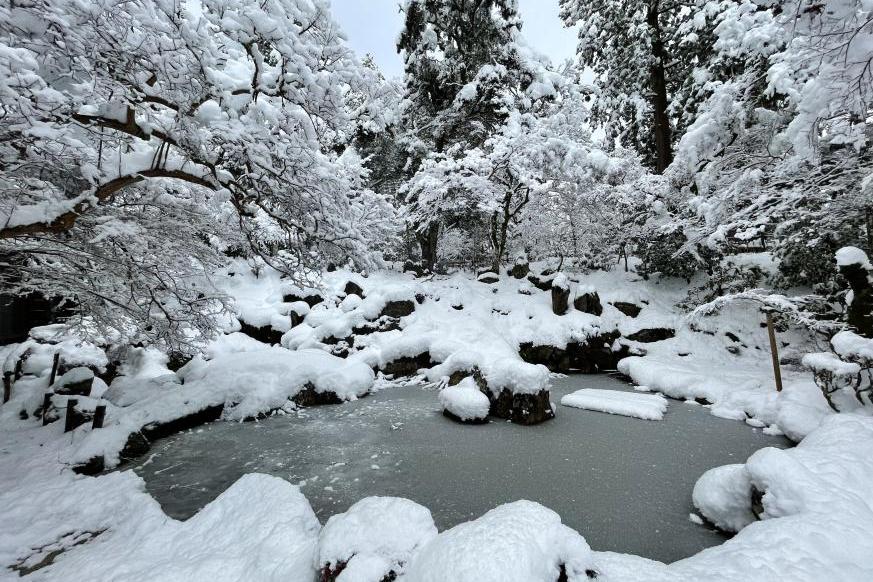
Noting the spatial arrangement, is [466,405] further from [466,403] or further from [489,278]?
[489,278]

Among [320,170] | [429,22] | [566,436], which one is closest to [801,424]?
[566,436]

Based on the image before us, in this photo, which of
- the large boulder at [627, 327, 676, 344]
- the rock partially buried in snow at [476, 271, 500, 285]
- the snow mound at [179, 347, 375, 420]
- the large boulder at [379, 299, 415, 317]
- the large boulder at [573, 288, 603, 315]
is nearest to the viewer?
the snow mound at [179, 347, 375, 420]

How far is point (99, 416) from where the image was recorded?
6242mm

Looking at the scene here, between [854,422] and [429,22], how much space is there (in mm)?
18192

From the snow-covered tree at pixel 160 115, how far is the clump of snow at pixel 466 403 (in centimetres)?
449

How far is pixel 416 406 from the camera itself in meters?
8.81

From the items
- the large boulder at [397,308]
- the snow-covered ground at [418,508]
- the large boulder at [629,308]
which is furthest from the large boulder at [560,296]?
the large boulder at [397,308]

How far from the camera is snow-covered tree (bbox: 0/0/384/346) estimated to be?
2656 millimetres

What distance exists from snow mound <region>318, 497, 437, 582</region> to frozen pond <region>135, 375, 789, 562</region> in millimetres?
1339

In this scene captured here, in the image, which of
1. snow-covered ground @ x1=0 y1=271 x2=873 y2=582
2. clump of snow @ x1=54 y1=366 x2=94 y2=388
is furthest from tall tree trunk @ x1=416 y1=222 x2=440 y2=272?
clump of snow @ x1=54 y1=366 x2=94 y2=388

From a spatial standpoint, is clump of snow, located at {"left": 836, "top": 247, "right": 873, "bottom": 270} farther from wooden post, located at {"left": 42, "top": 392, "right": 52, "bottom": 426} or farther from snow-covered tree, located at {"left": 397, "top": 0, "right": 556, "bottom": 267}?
wooden post, located at {"left": 42, "top": 392, "right": 52, "bottom": 426}

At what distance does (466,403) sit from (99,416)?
649 centimetres

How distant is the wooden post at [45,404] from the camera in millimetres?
7045

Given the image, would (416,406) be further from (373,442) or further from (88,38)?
(88,38)
